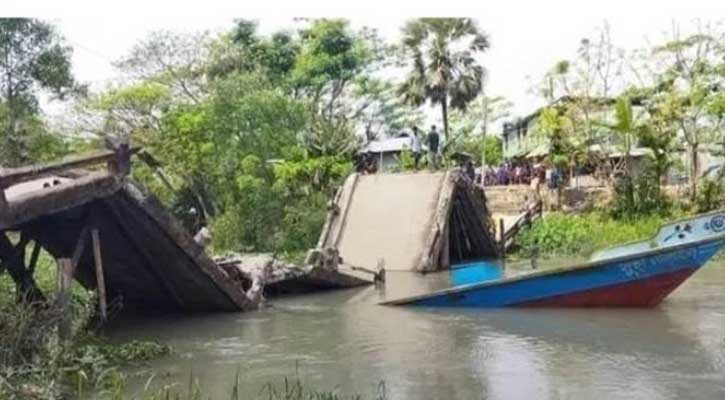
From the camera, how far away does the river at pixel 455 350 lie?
6168 mm

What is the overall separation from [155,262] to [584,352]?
4.07m

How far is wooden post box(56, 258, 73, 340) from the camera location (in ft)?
21.7

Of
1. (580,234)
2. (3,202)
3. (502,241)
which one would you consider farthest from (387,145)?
(3,202)

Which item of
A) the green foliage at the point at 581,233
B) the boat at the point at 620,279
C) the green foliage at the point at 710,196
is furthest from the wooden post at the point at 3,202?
the green foliage at the point at 710,196

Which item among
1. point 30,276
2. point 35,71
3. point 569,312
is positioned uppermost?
point 35,71

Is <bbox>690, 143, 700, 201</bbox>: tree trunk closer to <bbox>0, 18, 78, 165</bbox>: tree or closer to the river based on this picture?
the river

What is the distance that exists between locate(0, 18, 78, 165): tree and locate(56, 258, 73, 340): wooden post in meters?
9.51

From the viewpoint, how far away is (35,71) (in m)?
16.9

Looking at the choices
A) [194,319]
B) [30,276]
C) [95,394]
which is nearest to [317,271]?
[194,319]

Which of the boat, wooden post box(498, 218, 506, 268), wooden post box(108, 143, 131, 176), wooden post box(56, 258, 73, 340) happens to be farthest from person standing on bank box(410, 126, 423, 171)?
wooden post box(56, 258, 73, 340)

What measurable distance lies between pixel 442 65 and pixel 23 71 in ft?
50.3

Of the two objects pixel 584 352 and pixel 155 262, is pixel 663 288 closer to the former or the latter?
pixel 584 352

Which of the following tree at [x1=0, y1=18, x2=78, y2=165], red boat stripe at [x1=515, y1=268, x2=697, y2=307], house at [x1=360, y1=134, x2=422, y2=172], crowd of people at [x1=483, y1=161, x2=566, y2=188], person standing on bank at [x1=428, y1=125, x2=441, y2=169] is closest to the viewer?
red boat stripe at [x1=515, y1=268, x2=697, y2=307]

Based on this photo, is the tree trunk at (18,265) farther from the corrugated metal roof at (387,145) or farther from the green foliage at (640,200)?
the corrugated metal roof at (387,145)
